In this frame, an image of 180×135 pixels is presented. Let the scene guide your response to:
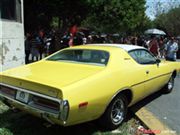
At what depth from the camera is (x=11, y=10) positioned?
9.45 meters

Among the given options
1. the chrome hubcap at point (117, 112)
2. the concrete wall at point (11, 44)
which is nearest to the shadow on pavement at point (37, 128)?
the chrome hubcap at point (117, 112)

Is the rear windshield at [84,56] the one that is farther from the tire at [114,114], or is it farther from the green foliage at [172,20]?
the green foliage at [172,20]

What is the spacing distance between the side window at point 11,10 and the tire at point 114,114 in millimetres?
5115

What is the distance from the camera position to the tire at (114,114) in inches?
192

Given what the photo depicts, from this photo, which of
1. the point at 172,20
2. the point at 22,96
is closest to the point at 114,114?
the point at 22,96

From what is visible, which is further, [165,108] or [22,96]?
[165,108]

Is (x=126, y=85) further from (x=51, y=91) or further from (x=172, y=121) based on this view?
(x=51, y=91)

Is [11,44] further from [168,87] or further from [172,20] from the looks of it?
[172,20]

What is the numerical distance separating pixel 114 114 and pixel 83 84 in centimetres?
106

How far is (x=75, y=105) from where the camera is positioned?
13.4 ft

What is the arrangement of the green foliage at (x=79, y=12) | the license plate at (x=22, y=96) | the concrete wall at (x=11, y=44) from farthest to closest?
the green foliage at (x=79, y=12) < the concrete wall at (x=11, y=44) < the license plate at (x=22, y=96)

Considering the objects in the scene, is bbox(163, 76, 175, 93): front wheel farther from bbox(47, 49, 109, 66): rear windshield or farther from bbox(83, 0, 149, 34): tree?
bbox(83, 0, 149, 34): tree

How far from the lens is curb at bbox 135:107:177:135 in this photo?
4910 mm

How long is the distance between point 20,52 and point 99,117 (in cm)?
563
